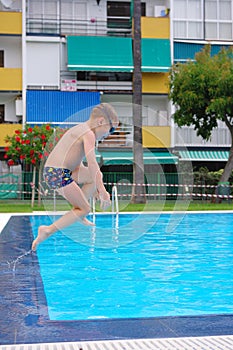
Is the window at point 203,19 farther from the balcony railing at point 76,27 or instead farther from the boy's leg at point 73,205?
the boy's leg at point 73,205

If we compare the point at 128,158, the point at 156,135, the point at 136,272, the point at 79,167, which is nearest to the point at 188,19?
the point at 156,135

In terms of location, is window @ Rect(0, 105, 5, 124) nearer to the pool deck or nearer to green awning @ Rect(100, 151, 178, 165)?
green awning @ Rect(100, 151, 178, 165)

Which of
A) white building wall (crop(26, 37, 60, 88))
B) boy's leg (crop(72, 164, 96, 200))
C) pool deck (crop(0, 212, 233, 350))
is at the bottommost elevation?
pool deck (crop(0, 212, 233, 350))

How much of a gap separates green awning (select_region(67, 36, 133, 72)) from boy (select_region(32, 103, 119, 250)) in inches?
1093

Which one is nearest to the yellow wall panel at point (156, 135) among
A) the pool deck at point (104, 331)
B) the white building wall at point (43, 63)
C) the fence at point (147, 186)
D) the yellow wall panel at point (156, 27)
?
the fence at point (147, 186)

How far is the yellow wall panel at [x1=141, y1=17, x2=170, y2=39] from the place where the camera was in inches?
1428

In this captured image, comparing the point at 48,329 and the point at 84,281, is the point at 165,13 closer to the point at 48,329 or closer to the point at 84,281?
the point at 84,281

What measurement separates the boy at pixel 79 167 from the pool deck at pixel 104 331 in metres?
1.32

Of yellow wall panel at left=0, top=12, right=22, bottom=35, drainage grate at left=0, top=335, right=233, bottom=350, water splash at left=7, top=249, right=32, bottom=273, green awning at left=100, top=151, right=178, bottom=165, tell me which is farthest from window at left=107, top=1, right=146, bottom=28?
drainage grate at left=0, top=335, right=233, bottom=350

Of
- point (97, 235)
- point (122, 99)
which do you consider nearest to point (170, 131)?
point (122, 99)

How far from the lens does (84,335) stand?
4.68 metres

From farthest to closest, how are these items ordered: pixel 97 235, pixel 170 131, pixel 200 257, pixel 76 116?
pixel 170 131 → pixel 97 235 → pixel 200 257 → pixel 76 116

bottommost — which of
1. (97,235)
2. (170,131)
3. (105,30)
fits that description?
(97,235)

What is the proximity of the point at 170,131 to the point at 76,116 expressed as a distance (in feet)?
88.6
